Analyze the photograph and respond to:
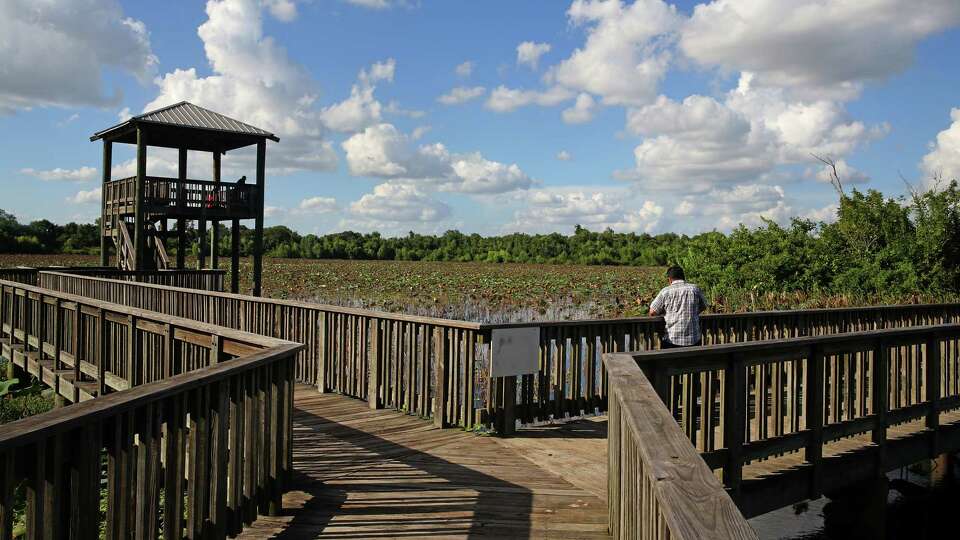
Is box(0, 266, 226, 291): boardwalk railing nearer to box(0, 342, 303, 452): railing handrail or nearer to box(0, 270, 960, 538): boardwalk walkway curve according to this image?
box(0, 270, 960, 538): boardwalk walkway curve

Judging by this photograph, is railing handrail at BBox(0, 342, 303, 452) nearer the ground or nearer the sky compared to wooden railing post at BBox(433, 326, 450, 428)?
nearer the sky

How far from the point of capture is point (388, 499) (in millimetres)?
5156

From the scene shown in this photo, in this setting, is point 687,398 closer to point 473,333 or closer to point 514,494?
point 514,494

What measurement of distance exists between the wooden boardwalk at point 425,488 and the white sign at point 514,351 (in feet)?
2.14

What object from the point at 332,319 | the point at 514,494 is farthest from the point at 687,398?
the point at 332,319

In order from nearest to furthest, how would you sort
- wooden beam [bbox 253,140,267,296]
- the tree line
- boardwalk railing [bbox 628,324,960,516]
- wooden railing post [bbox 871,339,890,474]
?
boardwalk railing [bbox 628,324,960,516]
wooden railing post [bbox 871,339,890,474]
the tree line
wooden beam [bbox 253,140,267,296]

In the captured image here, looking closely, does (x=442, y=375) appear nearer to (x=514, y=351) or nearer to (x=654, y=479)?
(x=514, y=351)

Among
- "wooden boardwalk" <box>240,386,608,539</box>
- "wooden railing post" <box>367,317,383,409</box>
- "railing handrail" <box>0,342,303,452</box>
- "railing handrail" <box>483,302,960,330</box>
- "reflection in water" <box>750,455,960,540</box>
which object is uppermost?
"railing handrail" <box>0,342,303,452</box>

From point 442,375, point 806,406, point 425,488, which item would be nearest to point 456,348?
point 442,375

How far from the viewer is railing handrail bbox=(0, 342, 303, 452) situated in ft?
8.35

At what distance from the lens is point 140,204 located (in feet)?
71.3

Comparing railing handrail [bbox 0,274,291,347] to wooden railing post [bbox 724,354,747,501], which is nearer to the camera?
wooden railing post [bbox 724,354,747,501]

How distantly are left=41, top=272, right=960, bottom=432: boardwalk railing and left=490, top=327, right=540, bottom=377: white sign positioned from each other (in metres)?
0.08

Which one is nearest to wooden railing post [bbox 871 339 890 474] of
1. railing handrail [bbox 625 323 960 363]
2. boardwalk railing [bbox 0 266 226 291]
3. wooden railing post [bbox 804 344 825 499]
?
railing handrail [bbox 625 323 960 363]
